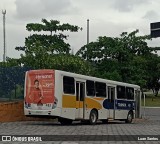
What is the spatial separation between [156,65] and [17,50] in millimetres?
34941

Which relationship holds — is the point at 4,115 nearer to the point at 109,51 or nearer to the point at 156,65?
the point at 109,51

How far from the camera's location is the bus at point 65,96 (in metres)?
24.0

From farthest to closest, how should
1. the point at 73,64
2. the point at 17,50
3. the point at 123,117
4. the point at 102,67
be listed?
the point at 102,67
the point at 17,50
the point at 73,64
the point at 123,117

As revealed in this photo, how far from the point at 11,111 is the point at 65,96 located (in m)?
4.23

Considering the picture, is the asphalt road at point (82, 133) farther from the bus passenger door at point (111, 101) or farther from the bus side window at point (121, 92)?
the bus side window at point (121, 92)

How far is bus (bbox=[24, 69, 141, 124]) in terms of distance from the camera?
78.6 ft

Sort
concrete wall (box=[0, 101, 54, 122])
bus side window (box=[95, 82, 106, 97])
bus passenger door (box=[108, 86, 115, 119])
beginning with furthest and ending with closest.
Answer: bus passenger door (box=[108, 86, 115, 119]), bus side window (box=[95, 82, 106, 97]), concrete wall (box=[0, 101, 54, 122])

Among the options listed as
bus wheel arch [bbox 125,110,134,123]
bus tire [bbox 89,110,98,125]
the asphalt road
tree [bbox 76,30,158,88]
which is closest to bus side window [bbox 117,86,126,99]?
bus wheel arch [bbox 125,110,134,123]

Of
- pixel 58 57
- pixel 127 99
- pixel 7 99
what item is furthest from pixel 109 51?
pixel 7 99

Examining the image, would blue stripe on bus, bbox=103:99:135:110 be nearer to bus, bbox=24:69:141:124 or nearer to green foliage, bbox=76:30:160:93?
bus, bbox=24:69:141:124

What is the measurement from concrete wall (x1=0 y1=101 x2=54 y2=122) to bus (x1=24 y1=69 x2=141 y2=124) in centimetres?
195

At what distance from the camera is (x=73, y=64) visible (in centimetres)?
4462

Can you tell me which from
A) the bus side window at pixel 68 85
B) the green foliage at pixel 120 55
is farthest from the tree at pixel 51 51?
the bus side window at pixel 68 85

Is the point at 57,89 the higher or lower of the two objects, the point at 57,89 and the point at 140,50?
the lower
